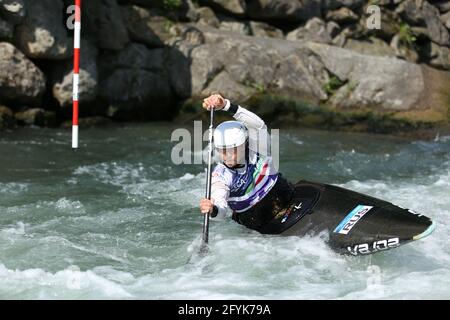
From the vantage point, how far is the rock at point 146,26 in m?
12.1

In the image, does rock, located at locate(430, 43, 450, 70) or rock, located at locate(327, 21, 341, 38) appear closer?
rock, located at locate(327, 21, 341, 38)

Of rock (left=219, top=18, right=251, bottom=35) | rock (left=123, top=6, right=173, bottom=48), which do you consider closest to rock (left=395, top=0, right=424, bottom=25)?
rock (left=219, top=18, right=251, bottom=35)

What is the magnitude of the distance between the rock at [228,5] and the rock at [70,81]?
11.8 ft

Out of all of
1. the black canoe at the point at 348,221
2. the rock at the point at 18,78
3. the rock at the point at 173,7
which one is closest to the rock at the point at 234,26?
the rock at the point at 173,7

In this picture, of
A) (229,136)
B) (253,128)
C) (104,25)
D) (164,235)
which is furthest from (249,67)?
(229,136)

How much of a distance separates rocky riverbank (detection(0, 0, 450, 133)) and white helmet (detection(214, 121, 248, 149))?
18.5ft

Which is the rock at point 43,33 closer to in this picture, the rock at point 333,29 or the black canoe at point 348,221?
the black canoe at point 348,221

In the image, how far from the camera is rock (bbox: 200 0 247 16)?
13477 mm

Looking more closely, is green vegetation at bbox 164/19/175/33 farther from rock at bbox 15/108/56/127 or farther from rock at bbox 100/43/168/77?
rock at bbox 15/108/56/127

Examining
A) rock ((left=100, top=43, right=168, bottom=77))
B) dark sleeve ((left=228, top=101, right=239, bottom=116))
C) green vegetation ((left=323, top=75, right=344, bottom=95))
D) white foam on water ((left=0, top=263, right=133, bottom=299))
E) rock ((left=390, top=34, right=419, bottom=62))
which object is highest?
dark sleeve ((left=228, top=101, right=239, bottom=116))

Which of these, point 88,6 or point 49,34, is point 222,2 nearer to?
point 88,6

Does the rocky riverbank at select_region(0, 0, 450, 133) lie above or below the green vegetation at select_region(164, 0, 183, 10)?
below

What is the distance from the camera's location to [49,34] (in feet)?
33.2
